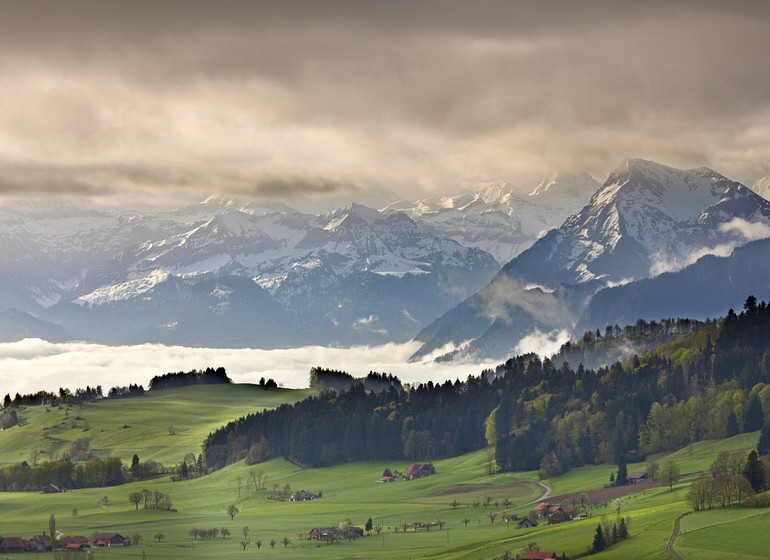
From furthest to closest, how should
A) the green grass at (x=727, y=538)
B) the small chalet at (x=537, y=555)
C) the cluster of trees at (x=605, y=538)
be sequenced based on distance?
1. the cluster of trees at (x=605, y=538)
2. the small chalet at (x=537, y=555)
3. the green grass at (x=727, y=538)

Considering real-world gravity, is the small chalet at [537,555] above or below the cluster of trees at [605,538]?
below

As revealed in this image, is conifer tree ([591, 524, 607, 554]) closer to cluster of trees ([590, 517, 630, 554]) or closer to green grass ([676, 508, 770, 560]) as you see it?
cluster of trees ([590, 517, 630, 554])

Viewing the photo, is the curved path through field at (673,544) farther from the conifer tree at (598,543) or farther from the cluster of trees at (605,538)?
the conifer tree at (598,543)

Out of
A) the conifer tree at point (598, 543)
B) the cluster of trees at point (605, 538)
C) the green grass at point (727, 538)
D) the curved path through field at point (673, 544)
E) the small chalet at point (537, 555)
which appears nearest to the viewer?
the green grass at point (727, 538)

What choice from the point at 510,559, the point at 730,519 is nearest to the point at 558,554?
the point at 510,559

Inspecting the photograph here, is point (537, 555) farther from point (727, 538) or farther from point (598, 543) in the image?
point (727, 538)

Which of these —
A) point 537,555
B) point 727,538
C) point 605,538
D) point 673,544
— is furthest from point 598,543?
point 727,538

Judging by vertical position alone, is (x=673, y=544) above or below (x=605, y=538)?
below

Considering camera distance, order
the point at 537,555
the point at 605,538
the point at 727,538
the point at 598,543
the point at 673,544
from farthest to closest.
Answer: the point at 605,538, the point at 598,543, the point at 537,555, the point at 673,544, the point at 727,538

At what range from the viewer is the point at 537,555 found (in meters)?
194

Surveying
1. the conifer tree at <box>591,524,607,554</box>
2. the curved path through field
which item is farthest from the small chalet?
the curved path through field

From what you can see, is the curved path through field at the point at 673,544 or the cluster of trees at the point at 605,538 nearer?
the curved path through field at the point at 673,544

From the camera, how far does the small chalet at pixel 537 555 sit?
19175cm

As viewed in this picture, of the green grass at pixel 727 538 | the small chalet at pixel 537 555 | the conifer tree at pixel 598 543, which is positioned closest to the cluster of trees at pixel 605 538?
the conifer tree at pixel 598 543
